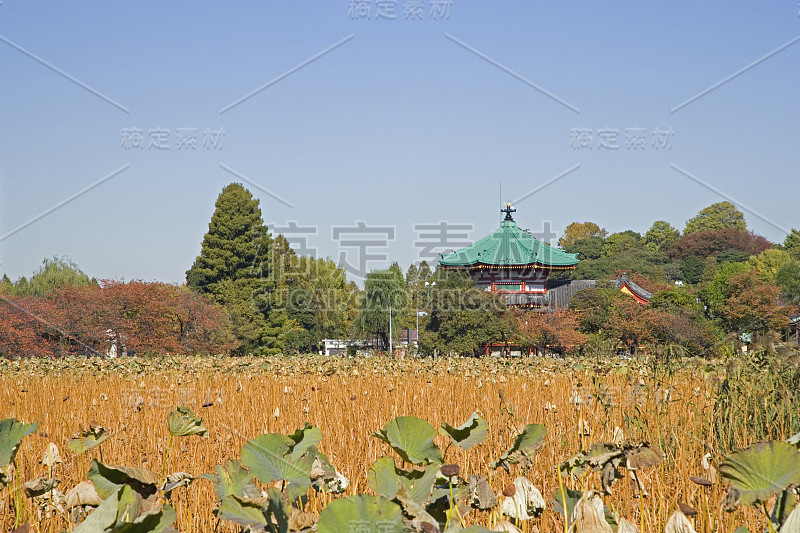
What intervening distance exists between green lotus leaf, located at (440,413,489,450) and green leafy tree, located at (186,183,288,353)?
1028 inches

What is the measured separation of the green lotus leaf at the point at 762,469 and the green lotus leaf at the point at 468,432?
1.51 feet

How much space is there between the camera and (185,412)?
6.24 ft

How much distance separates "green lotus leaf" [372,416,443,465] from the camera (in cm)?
147

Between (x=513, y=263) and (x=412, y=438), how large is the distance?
2878 cm

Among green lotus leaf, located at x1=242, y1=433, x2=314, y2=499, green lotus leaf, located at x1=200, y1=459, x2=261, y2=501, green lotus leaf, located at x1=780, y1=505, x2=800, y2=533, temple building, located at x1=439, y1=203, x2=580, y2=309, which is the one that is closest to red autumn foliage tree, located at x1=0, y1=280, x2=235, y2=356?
temple building, located at x1=439, y1=203, x2=580, y2=309

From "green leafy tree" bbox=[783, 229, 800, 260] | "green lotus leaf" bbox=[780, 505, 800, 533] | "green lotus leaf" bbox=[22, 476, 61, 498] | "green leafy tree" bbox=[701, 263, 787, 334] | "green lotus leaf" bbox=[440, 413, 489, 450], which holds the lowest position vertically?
"green lotus leaf" bbox=[22, 476, 61, 498]

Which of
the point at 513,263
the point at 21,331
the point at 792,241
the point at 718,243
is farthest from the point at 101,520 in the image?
the point at 718,243

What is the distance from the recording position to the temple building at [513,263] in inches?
1185

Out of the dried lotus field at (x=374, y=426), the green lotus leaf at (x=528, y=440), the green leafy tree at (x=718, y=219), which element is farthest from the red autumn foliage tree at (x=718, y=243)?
the green lotus leaf at (x=528, y=440)

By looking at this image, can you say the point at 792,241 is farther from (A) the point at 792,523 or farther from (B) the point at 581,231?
(A) the point at 792,523

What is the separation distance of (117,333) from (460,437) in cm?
1863

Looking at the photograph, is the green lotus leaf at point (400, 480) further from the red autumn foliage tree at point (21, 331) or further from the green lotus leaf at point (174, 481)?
the red autumn foliage tree at point (21, 331)

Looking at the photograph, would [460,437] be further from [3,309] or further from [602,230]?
[602,230]

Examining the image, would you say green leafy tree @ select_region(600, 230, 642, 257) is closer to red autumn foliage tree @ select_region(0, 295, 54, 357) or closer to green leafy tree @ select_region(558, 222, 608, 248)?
green leafy tree @ select_region(558, 222, 608, 248)
